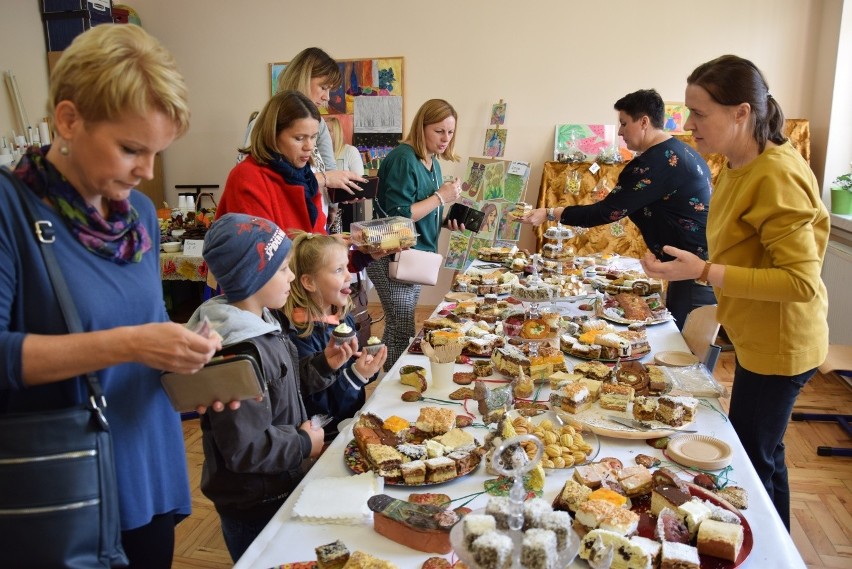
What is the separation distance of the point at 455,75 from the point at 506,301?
134 inches

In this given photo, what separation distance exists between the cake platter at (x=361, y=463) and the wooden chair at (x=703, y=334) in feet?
3.62

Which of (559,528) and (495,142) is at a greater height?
(495,142)

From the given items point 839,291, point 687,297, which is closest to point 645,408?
point 687,297

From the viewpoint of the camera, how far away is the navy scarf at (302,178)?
227 centimetres

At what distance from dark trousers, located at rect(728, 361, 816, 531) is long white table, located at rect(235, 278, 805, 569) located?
0.48 ft

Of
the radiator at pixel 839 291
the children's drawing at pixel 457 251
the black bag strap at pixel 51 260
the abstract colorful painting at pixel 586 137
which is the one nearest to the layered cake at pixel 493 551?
the black bag strap at pixel 51 260

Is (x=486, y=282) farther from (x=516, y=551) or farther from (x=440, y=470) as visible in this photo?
(x=516, y=551)

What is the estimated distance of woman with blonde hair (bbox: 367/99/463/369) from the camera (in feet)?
10.6

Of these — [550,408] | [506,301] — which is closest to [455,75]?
[506,301]

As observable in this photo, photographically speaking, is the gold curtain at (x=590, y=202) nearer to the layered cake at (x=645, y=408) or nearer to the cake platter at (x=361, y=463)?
the layered cake at (x=645, y=408)

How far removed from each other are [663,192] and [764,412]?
4.57 ft

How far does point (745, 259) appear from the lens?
71.6 inches

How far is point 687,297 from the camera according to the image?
2879 millimetres

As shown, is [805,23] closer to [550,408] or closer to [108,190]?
[550,408]
